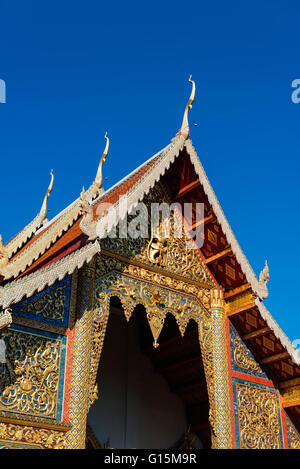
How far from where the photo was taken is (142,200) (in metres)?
8.28

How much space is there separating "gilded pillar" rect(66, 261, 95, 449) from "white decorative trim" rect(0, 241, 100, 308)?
539 millimetres

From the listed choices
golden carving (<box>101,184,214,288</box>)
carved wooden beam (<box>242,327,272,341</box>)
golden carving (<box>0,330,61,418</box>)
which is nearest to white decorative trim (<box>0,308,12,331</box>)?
golden carving (<box>0,330,61,418</box>)

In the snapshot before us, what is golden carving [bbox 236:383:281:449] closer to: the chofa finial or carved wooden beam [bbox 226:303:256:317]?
carved wooden beam [bbox 226:303:256:317]

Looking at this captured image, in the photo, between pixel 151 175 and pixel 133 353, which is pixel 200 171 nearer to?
pixel 151 175

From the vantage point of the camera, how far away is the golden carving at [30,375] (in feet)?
19.3

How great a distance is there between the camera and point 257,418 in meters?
8.07

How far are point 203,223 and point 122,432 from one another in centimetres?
349

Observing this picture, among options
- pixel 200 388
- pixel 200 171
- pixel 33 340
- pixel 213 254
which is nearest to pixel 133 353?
pixel 200 388

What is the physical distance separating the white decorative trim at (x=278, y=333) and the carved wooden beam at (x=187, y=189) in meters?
1.69

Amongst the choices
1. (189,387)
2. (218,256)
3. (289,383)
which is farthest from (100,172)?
(289,383)

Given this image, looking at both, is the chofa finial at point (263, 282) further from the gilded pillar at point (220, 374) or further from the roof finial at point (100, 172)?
the roof finial at point (100, 172)

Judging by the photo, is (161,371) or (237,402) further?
(161,371)

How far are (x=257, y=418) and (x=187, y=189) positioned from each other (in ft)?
10.1

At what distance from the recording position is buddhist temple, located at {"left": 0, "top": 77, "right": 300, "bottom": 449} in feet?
20.3
